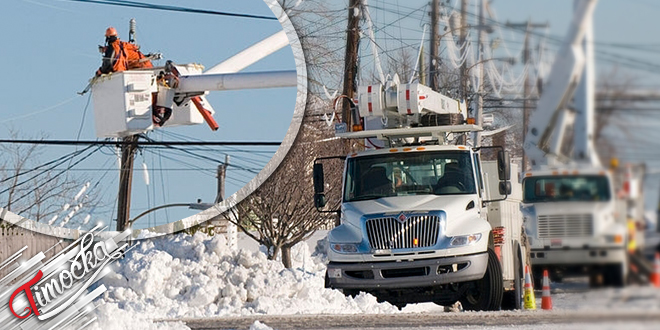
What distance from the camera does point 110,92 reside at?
61.9ft

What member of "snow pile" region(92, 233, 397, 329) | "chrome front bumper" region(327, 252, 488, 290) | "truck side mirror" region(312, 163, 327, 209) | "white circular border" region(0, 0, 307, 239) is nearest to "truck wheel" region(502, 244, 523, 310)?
"chrome front bumper" region(327, 252, 488, 290)

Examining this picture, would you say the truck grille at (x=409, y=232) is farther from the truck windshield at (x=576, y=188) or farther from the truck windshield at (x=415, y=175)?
the truck windshield at (x=576, y=188)

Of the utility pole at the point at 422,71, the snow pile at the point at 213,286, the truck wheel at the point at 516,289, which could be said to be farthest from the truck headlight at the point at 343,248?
the utility pole at the point at 422,71

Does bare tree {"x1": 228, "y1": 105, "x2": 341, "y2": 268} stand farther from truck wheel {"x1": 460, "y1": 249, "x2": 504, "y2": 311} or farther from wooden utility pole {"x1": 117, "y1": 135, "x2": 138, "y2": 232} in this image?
truck wheel {"x1": 460, "y1": 249, "x2": 504, "y2": 311}

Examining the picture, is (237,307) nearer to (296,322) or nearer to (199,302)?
(199,302)

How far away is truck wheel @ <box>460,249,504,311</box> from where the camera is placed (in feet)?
43.7

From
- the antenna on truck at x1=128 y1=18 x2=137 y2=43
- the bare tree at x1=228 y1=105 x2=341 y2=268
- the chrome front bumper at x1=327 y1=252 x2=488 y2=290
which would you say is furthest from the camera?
the bare tree at x1=228 y1=105 x2=341 y2=268

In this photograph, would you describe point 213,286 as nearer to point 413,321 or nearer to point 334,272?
point 413,321

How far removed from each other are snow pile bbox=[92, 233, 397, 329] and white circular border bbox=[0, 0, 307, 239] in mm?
611

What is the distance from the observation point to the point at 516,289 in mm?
15508

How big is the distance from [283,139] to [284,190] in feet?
20.0

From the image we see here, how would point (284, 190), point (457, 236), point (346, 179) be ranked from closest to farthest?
point (457, 236) → point (346, 179) → point (284, 190)

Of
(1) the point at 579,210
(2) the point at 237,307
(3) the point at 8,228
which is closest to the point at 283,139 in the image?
(2) the point at 237,307

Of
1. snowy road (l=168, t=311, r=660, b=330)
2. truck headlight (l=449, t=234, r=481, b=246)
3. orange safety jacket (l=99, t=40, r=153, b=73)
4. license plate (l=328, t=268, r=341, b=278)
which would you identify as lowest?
snowy road (l=168, t=311, r=660, b=330)
